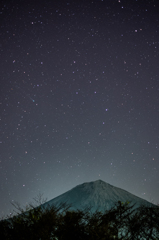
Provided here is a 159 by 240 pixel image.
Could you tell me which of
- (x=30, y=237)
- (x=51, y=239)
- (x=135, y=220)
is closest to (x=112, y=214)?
(x=135, y=220)

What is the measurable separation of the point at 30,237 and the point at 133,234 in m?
8.89

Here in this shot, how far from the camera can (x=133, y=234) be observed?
13375mm

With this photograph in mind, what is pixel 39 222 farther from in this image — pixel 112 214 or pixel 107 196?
pixel 107 196

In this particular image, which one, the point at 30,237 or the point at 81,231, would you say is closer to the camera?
the point at 30,237

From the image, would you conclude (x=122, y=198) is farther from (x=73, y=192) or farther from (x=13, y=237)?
(x=13, y=237)

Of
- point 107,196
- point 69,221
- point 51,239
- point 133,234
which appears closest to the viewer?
point 51,239

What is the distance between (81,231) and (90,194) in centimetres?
6749

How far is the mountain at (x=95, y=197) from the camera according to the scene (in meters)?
65.2

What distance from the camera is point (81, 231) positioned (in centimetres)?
1128

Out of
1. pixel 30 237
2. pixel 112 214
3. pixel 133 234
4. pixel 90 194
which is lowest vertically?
pixel 90 194

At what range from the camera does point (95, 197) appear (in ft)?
230

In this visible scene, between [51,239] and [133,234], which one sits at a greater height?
[51,239]

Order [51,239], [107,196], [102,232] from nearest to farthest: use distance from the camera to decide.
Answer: [102,232], [51,239], [107,196]

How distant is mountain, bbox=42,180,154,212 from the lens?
2566 inches
